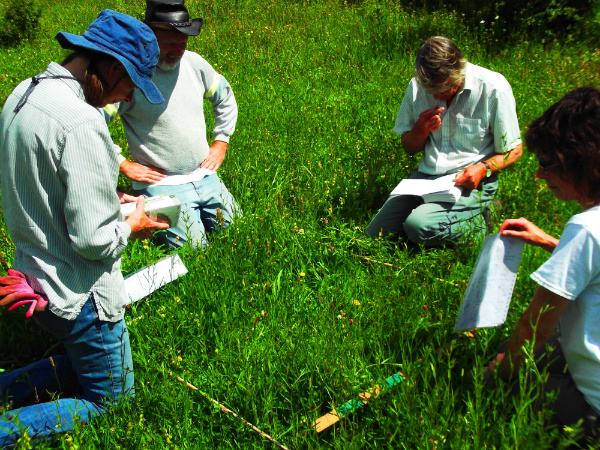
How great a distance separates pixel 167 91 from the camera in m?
3.98

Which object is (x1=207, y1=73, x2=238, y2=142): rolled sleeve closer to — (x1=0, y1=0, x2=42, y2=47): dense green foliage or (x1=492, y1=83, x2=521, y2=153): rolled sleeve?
(x1=492, y1=83, x2=521, y2=153): rolled sleeve

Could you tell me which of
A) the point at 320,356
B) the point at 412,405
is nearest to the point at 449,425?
the point at 412,405

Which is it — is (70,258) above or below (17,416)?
above

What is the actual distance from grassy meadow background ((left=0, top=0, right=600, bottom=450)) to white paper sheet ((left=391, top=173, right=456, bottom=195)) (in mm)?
423

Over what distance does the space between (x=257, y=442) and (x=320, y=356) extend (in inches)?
19.5

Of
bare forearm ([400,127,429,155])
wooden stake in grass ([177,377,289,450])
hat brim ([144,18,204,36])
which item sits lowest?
wooden stake in grass ([177,377,289,450])

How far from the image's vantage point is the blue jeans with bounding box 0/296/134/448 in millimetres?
2324

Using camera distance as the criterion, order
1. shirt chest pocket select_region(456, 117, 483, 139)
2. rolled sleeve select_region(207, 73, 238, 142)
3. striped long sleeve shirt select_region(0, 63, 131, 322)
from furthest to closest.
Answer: rolled sleeve select_region(207, 73, 238, 142)
shirt chest pocket select_region(456, 117, 483, 139)
striped long sleeve shirt select_region(0, 63, 131, 322)

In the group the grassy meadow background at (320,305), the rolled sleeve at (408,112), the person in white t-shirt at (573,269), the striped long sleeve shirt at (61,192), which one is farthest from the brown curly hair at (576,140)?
the rolled sleeve at (408,112)

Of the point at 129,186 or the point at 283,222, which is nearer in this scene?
the point at 283,222

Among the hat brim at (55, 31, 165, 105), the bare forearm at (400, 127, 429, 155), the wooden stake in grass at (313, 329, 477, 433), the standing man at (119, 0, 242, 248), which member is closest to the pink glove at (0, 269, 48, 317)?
the hat brim at (55, 31, 165, 105)

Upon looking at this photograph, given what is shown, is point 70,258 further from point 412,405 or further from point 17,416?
point 412,405

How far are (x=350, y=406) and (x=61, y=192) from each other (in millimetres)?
1530

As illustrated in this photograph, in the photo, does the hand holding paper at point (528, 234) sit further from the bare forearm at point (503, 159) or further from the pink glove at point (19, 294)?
the pink glove at point (19, 294)
